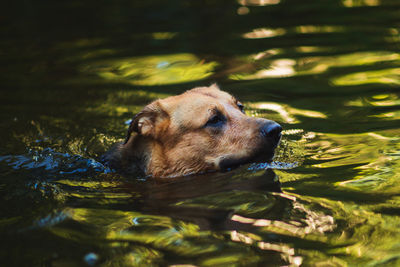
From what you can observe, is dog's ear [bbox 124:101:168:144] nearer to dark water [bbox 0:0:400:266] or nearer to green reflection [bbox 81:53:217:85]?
dark water [bbox 0:0:400:266]

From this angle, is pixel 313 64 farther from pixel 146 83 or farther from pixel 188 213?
pixel 188 213

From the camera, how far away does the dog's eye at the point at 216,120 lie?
6.57 meters

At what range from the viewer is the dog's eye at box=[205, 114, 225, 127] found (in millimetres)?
6574

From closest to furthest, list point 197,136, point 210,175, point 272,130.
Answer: point 272,130
point 210,175
point 197,136

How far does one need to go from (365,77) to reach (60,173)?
5.32 meters

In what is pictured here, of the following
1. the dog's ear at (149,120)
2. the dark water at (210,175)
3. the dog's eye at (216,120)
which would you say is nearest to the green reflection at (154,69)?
the dark water at (210,175)

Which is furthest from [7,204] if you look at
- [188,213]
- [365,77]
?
[365,77]

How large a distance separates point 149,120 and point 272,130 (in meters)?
1.55

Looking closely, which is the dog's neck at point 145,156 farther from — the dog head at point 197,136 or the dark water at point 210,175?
the dark water at point 210,175

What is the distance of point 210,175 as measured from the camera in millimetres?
6395

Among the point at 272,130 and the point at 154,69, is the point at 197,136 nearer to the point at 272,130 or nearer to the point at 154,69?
the point at 272,130

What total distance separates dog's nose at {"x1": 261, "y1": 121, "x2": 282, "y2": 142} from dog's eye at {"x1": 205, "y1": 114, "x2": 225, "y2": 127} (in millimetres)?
580

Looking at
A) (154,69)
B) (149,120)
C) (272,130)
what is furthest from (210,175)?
(154,69)

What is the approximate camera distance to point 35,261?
4.36 meters
